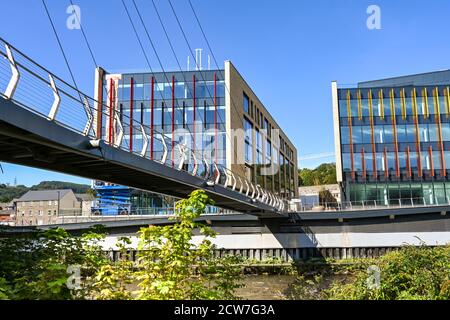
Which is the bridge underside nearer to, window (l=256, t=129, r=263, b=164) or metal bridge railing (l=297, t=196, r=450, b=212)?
metal bridge railing (l=297, t=196, r=450, b=212)

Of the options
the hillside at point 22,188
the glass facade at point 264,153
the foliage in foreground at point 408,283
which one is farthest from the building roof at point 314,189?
the foliage in foreground at point 408,283

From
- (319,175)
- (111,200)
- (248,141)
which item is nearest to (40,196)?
(111,200)

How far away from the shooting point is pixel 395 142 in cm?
4359

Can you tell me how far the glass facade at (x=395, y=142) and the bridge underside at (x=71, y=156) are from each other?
28902 millimetres

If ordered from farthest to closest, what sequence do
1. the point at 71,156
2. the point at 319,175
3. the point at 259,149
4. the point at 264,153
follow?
the point at 319,175
the point at 264,153
the point at 259,149
the point at 71,156

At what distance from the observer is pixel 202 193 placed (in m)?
5.94

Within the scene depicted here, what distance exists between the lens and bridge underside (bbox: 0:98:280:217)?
807cm

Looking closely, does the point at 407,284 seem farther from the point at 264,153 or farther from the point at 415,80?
the point at 415,80

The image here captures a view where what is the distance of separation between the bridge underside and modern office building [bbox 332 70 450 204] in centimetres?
2880

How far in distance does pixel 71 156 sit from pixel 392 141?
38.3 meters

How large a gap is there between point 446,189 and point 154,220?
2784cm

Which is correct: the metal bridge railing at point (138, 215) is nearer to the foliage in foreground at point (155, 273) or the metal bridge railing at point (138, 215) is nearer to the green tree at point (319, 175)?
the foliage in foreground at point (155, 273)

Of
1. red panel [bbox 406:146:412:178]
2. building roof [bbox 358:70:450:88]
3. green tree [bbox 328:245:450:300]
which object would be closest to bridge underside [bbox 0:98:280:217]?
green tree [bbox 328:245:450:300]

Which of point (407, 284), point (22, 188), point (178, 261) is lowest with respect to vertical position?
point (407, 284)
